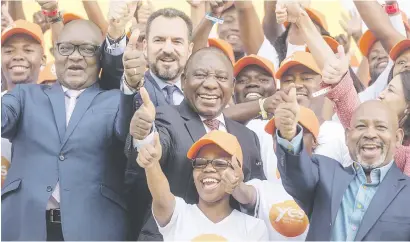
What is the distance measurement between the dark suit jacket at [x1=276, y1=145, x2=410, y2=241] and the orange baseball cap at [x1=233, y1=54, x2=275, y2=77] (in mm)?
1332

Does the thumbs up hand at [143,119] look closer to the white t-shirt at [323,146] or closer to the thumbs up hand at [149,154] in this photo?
the thumbs up hand at [149,154]

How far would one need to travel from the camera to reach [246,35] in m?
6.61

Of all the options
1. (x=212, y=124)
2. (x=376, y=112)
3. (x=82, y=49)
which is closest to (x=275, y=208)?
(x=212, y=124)

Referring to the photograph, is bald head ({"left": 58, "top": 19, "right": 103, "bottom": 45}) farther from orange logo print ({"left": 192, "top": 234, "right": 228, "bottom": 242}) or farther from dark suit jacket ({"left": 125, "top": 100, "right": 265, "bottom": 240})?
orange logo print ({"left": 192, "top": 234, "right": 228, "bottom": 242})

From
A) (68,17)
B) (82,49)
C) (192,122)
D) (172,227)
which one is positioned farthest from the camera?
(68,17)

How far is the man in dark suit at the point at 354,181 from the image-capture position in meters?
4.54

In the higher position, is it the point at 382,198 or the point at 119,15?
the point at 119,15

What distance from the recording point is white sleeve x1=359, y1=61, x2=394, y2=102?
242 inches

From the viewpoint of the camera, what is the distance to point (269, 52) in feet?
22.0

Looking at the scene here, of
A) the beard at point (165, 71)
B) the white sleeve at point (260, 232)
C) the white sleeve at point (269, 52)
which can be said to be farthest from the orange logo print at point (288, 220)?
the white sleeve at point (269, 52)

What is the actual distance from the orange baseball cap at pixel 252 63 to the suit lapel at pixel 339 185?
1398 mm

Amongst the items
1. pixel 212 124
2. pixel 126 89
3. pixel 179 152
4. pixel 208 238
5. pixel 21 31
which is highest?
pixel 21 31

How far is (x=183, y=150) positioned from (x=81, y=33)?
85 centimetres

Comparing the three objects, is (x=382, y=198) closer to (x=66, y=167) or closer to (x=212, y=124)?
(x=212, y=124)
